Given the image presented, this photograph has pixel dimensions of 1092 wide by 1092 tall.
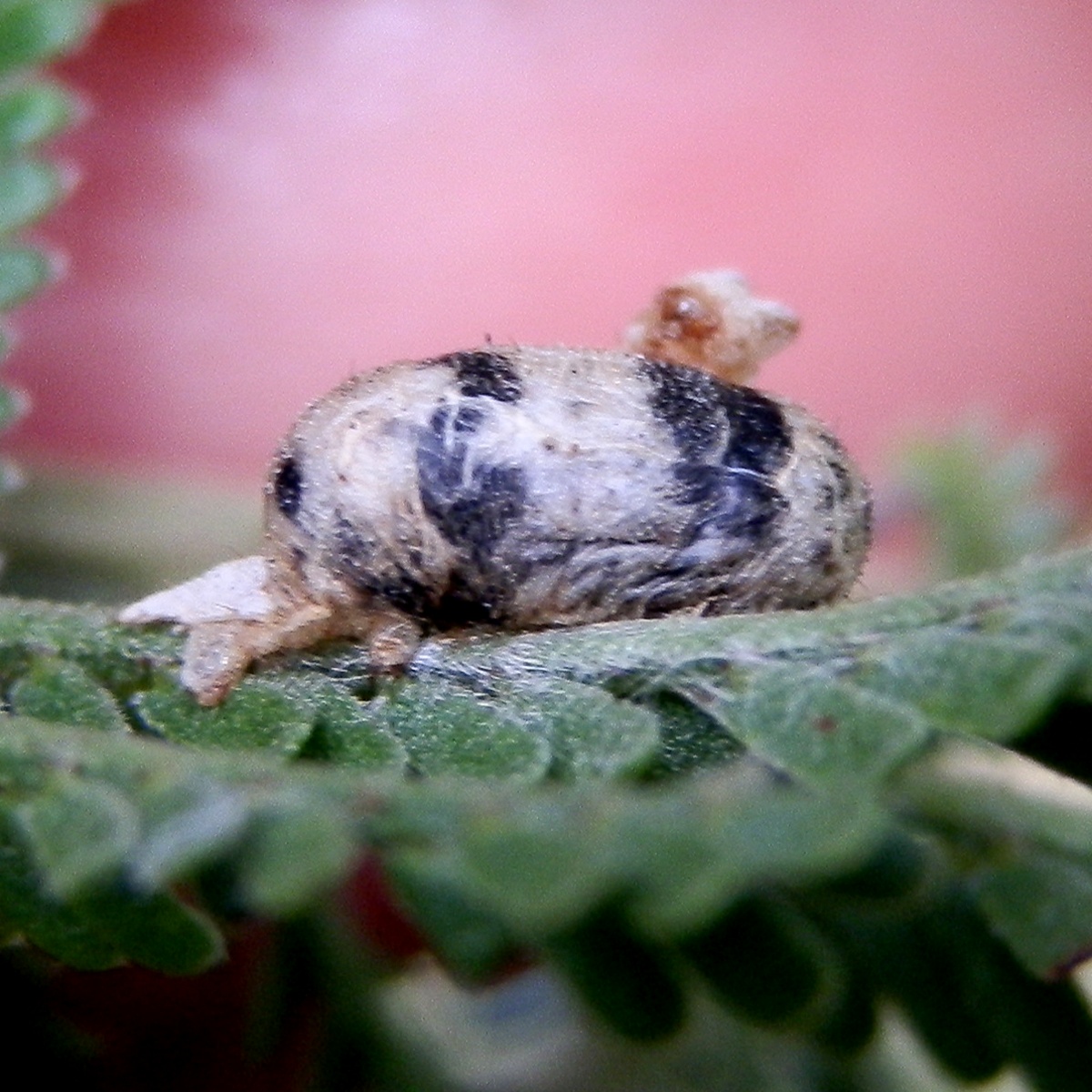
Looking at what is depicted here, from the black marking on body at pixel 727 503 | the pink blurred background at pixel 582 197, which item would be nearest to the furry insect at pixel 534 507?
the black marking on body at pixel 727 503

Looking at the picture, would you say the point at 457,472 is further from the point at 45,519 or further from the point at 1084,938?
the point at 45,519

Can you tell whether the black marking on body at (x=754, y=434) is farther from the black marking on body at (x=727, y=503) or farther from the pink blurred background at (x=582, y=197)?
the pink blurred background at (x=582, y=197)

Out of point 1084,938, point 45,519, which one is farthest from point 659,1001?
point 45,519

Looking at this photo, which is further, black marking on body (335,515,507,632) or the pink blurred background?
the pink blurred background

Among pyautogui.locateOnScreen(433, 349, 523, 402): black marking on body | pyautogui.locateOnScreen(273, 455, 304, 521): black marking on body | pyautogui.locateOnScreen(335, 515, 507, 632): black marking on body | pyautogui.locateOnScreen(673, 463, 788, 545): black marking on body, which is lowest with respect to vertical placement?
pyautogui.locateOnScreen(335, 515, 507, 632): black marking on body

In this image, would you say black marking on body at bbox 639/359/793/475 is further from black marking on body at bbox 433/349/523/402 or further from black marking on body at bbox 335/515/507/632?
black marking on body at bbox 335/515/507/632

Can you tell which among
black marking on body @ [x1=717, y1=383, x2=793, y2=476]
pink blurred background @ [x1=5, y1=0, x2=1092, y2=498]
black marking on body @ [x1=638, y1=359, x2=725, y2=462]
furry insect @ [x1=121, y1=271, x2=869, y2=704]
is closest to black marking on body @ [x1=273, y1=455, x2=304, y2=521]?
furry insect @ [x1=121, y1=271, x2=869, y2=704]
